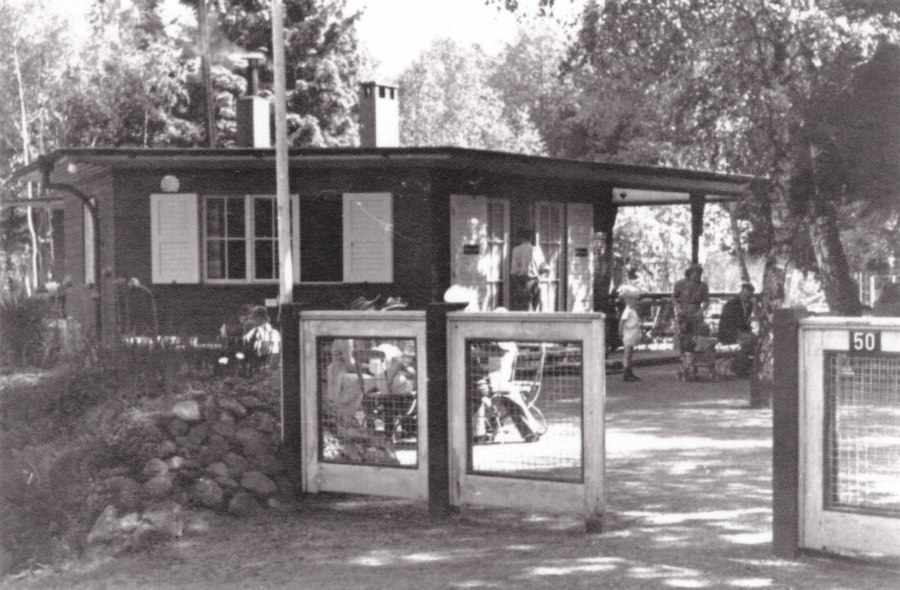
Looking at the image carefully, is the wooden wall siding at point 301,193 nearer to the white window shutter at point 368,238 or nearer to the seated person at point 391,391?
the white window shutter at point 368,238

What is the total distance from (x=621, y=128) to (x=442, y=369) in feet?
121

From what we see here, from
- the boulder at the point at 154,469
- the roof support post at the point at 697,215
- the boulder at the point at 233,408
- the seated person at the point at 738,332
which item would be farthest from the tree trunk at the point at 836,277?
the boulder at the point at 154,469

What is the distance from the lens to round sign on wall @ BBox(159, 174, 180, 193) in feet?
59.9

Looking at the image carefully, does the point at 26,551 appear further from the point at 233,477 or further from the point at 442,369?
the point at 442,369

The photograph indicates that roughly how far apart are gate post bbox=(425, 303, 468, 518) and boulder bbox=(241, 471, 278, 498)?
48.3 inches

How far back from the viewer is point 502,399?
25.8ft

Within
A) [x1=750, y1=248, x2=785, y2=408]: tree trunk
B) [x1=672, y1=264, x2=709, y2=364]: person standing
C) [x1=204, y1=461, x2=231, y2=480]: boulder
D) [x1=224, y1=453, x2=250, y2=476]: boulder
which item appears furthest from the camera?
[x1=672, y1=264, x2=709, y2=364]: person standing

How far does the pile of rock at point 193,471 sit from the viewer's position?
7969mm

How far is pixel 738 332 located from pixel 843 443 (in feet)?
35.7

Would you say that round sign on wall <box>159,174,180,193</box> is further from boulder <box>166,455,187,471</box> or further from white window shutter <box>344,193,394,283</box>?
boulder <box>166,455,187,471</box>

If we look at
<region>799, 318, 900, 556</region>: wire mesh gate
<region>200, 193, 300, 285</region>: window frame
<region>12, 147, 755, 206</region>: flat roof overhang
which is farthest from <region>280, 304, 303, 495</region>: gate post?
<region>200, 193, 300, 285</region>: window frame

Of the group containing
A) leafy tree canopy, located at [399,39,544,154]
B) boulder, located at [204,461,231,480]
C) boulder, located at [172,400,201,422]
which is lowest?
boulder, located at [204,461,231,480]

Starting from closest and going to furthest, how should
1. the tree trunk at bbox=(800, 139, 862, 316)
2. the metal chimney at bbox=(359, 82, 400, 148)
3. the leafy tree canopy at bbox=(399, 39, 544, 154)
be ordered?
the tree trunk at bbox=(800, 139, 862, 316) → the metal chimney at bbox=(359, 82, 400, 148) → the leafy tree canopy at bbox=(399, 39, 544, 154)

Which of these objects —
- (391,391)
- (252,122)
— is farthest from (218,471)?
(252,122)
